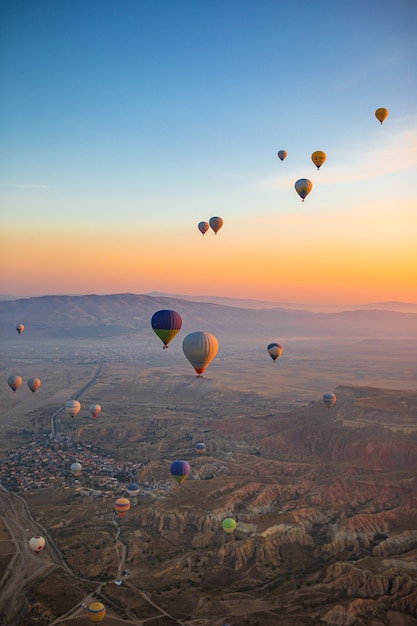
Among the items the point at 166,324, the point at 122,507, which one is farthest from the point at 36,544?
the point at 166,324

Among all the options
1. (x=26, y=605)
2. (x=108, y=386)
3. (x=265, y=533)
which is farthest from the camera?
(x=108, y=386)

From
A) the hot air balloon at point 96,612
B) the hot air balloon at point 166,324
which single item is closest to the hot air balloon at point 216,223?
the hot air balloon at point 166,324

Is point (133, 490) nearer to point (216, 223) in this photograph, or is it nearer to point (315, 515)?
point (315, 515)

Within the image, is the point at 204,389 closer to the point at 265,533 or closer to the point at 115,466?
the point at 115,466

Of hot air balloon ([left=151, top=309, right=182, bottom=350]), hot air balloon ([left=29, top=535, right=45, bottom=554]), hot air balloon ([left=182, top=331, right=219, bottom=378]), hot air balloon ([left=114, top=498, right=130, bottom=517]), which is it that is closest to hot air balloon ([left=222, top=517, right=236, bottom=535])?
hot air balloon ([left=114, top=498, right=130, bottom=517])

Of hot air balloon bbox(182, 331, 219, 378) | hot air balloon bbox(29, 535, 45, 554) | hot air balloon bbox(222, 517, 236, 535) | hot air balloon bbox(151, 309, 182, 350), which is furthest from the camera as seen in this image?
hot air balloon bbox(151, 309, 182, 350)

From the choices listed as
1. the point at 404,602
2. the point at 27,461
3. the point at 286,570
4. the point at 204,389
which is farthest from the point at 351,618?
the point at 204,389

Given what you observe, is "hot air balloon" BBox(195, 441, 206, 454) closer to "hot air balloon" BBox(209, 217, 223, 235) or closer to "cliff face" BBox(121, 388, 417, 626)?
"cliff face" BBox(121, 388, 417, 626)

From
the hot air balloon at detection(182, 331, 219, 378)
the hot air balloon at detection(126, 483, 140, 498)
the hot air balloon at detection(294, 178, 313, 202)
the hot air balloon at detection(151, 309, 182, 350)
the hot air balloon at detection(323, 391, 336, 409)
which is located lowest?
the hot air balloon at detection(126, 483, 140, 498)
